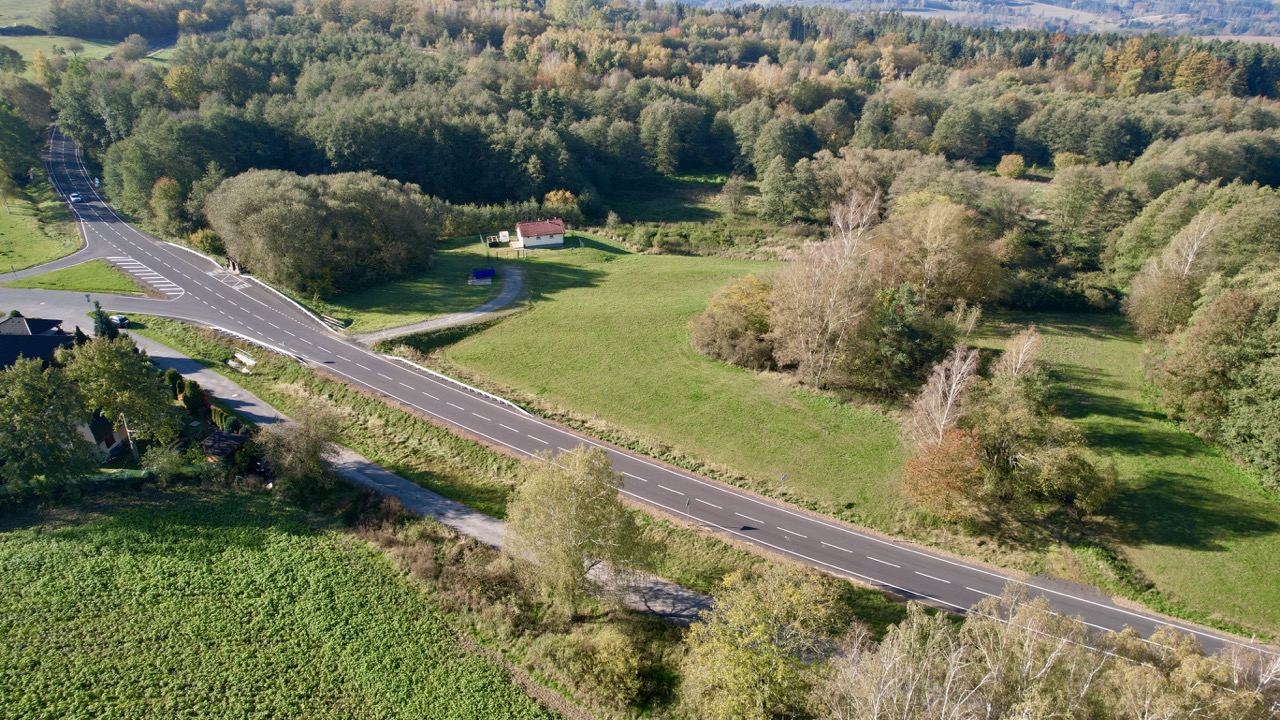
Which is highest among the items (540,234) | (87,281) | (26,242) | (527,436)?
(26,242)

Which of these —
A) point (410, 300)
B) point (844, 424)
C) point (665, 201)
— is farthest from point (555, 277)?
point (665, 201)

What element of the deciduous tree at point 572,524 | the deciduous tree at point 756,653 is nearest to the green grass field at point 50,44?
the deciduous tree at point 572,524

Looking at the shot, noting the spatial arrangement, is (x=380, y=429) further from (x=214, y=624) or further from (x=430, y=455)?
(x=214, y=624)

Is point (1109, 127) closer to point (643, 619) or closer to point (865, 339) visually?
point (865, 339)

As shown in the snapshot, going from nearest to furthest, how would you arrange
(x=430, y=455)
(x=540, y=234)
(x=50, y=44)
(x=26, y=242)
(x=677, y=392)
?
(x=430, y=455) → (x=677, y=392) → (x=26, y=242) → (x=540, y=234) → (x=50, y=44)

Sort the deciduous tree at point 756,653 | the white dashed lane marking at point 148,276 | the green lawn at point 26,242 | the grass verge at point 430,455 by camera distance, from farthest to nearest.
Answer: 1. the green lawn at point 26,242
2. the white dashed lane marking at point 148,276
3. the grass verge at point 430,455
4. the deciduous tree at point 756,653

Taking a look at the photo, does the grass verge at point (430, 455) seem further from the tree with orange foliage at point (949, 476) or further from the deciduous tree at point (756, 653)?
the tree with orange foliage at point (949, 476)
